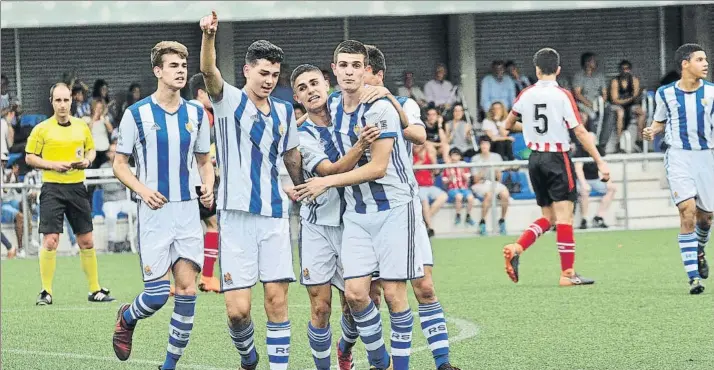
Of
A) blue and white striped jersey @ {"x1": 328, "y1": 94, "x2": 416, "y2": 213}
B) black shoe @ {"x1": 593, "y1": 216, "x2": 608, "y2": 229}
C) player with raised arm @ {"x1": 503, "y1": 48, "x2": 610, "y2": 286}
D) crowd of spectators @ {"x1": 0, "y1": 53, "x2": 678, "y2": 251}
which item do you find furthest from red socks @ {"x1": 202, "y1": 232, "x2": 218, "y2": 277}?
black shoe @ {"x1": 593, "y1": 216, "x2": 608, "y2": 229}

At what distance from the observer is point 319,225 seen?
7.79 metres

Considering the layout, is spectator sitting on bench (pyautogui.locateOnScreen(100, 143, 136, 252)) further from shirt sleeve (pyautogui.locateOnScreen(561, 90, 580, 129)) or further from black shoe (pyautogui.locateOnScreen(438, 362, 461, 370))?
black shoe (pyautogui.locateOnScreen(438, 362, 461, 370))

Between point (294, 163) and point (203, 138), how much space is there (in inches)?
45.5

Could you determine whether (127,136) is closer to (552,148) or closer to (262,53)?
(262,53)

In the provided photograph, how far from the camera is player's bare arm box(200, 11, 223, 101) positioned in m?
7.06

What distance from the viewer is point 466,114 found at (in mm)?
23094

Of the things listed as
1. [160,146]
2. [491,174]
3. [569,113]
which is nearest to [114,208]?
[491,174]

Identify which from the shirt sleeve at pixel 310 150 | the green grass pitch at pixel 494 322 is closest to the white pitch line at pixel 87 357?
the green grass pitch at pixel 494 322

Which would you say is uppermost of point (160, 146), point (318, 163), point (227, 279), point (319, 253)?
point (160, 146)

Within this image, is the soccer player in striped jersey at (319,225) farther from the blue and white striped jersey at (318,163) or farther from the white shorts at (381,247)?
the white shorts at (381,247)

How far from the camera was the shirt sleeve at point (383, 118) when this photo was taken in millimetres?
7465

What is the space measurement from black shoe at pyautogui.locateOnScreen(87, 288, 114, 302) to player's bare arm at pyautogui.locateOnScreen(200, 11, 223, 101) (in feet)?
19.4

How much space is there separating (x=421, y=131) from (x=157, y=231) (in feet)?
5.85

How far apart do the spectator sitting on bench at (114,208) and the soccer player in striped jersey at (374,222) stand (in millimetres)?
12153
